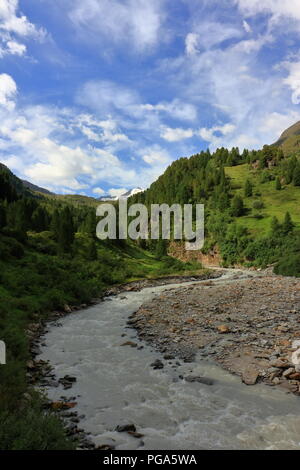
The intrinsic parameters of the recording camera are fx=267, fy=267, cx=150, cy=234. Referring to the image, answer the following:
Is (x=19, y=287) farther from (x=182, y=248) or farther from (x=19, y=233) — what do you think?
(x=182, y=248)

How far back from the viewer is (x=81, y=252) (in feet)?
180

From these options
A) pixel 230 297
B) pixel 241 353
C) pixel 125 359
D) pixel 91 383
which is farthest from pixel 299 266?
pixel 91 383

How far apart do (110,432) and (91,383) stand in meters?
3.86

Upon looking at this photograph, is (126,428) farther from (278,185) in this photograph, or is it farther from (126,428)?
(278,185)

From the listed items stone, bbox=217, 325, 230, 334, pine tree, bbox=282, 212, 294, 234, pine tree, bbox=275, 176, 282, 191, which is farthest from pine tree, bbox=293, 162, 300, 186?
stone, bbox=217, 325, 230, 334

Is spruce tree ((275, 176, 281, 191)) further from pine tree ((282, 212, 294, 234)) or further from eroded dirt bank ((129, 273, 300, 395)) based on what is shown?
eroded dirt bank ((129, 273, 300, 395))

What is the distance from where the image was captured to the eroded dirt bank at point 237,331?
12469 mm

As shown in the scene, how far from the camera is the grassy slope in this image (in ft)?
275

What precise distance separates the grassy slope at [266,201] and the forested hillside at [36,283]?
2833 centimetres

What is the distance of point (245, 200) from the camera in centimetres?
10394

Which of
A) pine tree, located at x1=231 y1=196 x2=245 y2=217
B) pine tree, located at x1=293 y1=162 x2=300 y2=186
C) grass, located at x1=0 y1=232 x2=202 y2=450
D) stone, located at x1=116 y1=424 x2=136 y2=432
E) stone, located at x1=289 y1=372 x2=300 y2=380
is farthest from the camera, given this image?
pine tree, located at x1=293 y1=162 x2=300 y2=186

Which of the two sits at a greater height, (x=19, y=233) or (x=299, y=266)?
(x=19, y=233)

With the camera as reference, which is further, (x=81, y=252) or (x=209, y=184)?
(x=209, y=184)

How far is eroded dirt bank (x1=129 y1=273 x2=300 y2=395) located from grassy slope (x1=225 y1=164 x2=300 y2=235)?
2316 inches
